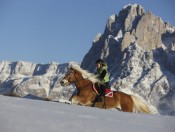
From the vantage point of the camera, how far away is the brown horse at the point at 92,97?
2412 cm

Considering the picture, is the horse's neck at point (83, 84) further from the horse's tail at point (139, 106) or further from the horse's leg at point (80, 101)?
the horse's tail at point (139, 106)

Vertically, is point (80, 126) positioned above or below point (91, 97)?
below

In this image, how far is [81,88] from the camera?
25156 mm

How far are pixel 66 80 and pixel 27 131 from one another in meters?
18.0

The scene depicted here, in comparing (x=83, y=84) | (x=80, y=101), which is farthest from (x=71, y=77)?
(x=80, y=101)

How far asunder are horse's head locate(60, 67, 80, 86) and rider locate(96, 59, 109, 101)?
8.22ft

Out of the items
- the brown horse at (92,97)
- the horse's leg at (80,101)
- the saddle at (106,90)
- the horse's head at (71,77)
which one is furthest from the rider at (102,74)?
the horse's head at (71,77)

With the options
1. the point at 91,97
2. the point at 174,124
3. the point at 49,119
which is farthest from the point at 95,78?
the point at 49,119

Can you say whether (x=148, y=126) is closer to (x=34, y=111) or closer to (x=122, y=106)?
(x=34, y=111)

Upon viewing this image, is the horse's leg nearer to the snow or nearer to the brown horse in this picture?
the brown horse

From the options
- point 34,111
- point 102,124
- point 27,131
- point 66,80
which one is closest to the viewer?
point 27,131

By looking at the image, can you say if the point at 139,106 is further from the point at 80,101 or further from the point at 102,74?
the point at 80,101

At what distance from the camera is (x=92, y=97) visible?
24.2 meters

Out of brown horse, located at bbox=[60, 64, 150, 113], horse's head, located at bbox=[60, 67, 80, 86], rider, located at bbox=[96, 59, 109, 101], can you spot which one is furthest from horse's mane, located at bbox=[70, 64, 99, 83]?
rider, located at bbox=[96, 59, 109, 101]
